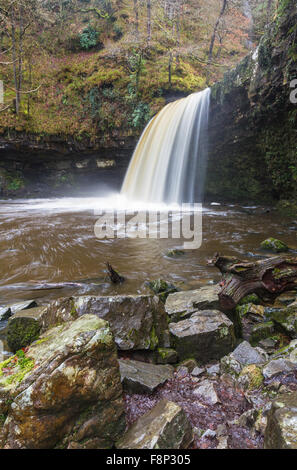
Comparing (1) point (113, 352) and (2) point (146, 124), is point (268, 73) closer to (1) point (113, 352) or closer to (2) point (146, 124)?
(2) point (146, 124)

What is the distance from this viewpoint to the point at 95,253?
19.2ft

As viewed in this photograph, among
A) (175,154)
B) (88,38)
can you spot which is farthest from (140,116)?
(88,38)

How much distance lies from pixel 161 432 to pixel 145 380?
1.77 feet

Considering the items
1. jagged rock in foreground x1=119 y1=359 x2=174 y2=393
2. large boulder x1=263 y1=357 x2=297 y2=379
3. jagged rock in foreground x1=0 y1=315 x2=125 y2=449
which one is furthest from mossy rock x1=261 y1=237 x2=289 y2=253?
jagged rock in foreground x1=0 y1=315 x2=125 y2=449

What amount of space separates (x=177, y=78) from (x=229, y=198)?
28.2ft

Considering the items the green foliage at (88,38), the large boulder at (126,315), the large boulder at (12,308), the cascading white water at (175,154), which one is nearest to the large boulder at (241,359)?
the large boulder at (126,315)

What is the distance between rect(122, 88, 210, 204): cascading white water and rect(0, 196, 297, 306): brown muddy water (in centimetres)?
336

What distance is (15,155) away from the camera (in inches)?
567

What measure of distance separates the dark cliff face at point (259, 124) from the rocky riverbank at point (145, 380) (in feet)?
25.1

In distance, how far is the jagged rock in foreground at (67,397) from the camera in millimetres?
1294

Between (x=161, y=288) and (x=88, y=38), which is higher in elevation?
(x=88, y=38)

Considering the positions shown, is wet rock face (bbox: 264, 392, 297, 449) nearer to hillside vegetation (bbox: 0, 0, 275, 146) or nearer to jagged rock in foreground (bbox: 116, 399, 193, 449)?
jagged rock in foreground (bbox: 116, 399, 193, 449)

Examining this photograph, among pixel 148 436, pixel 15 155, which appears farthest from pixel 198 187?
pixel 148 436

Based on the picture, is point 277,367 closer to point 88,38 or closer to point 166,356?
point 166,356
